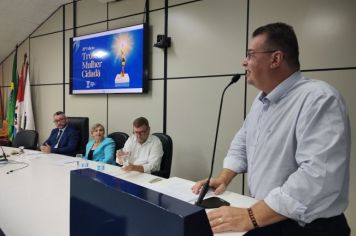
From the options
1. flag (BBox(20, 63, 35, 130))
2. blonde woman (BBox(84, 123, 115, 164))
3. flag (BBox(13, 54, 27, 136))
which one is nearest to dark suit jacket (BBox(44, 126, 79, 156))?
blonde woman (BBox(84, 123, 115, 164))

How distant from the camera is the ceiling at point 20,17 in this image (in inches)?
177

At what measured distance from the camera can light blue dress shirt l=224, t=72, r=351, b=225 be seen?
34.1 inches

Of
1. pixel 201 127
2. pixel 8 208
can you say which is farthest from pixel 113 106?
pixel 8 208

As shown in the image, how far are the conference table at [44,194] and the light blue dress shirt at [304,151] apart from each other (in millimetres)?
231

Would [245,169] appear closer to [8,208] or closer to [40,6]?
[8,208]

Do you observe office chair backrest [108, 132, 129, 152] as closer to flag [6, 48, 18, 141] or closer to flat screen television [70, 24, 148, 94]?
flat screen television [70, 24, 148, 94]

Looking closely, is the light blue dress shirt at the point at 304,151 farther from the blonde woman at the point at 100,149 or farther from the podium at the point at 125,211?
the blonde woman at the point at 100,149

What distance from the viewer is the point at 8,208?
5.11 ft

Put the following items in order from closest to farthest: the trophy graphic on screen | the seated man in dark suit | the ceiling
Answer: the seated man in dark suit
the trophy graphic on screen
the ceiling

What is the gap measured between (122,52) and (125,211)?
3532mm

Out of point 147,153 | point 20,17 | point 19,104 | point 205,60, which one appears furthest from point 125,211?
point 19,104

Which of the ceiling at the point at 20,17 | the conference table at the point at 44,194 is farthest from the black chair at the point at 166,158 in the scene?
the ceiling at the point at 20,17

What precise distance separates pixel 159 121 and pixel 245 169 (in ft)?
7.77

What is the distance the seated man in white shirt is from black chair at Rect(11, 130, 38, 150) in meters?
1.68
